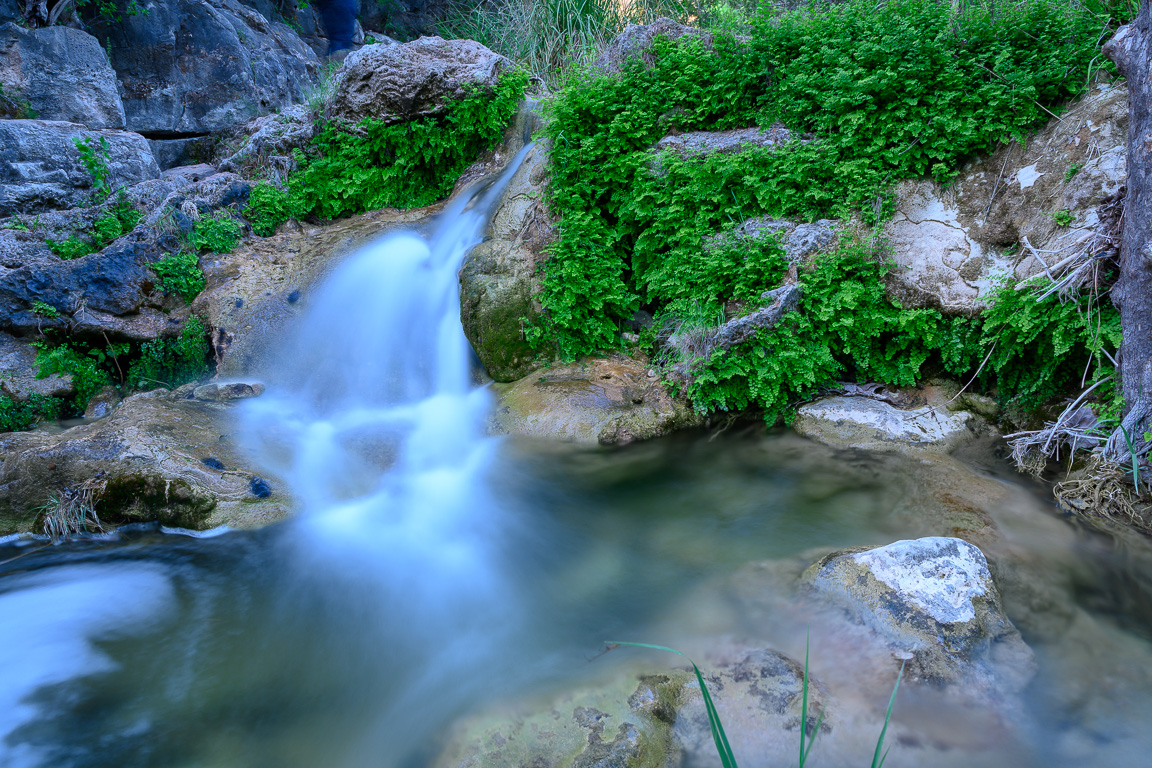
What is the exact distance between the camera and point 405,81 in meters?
8.64

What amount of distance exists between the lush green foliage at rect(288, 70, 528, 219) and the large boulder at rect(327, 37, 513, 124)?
0.56ft

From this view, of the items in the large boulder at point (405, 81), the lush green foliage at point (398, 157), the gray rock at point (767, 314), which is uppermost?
the large boulder at point (405, 81)

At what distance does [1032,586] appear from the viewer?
136 inches

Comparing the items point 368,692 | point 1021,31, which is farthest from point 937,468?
point 368,692

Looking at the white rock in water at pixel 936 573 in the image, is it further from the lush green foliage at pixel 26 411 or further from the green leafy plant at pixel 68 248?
the green leafy plant at pixel 68 248

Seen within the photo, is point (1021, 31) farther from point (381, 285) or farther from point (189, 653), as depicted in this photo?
point (189, 653)

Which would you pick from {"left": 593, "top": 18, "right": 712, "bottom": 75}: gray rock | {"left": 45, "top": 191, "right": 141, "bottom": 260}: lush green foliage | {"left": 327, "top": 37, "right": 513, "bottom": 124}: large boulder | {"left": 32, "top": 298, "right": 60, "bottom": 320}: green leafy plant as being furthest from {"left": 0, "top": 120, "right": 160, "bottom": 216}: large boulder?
{"left": 593, "top": 18, "right": 712, "bottom": 75}: gray rock

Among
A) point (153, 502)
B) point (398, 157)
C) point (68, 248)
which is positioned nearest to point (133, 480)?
point (153, 502)

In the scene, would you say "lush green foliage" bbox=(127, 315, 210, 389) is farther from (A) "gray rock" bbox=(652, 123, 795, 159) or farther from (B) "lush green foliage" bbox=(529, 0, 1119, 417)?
(A) "gray rock" bbox=(652, 123, 795, 159)

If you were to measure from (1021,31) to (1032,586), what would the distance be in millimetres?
4741

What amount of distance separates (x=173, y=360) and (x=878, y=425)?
8.28 metres

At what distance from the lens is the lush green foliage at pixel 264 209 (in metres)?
8.46

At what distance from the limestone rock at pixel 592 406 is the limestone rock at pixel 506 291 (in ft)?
1.24

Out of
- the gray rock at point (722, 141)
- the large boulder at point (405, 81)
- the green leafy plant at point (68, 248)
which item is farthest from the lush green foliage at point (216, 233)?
the gray rock at point (722, 141)
